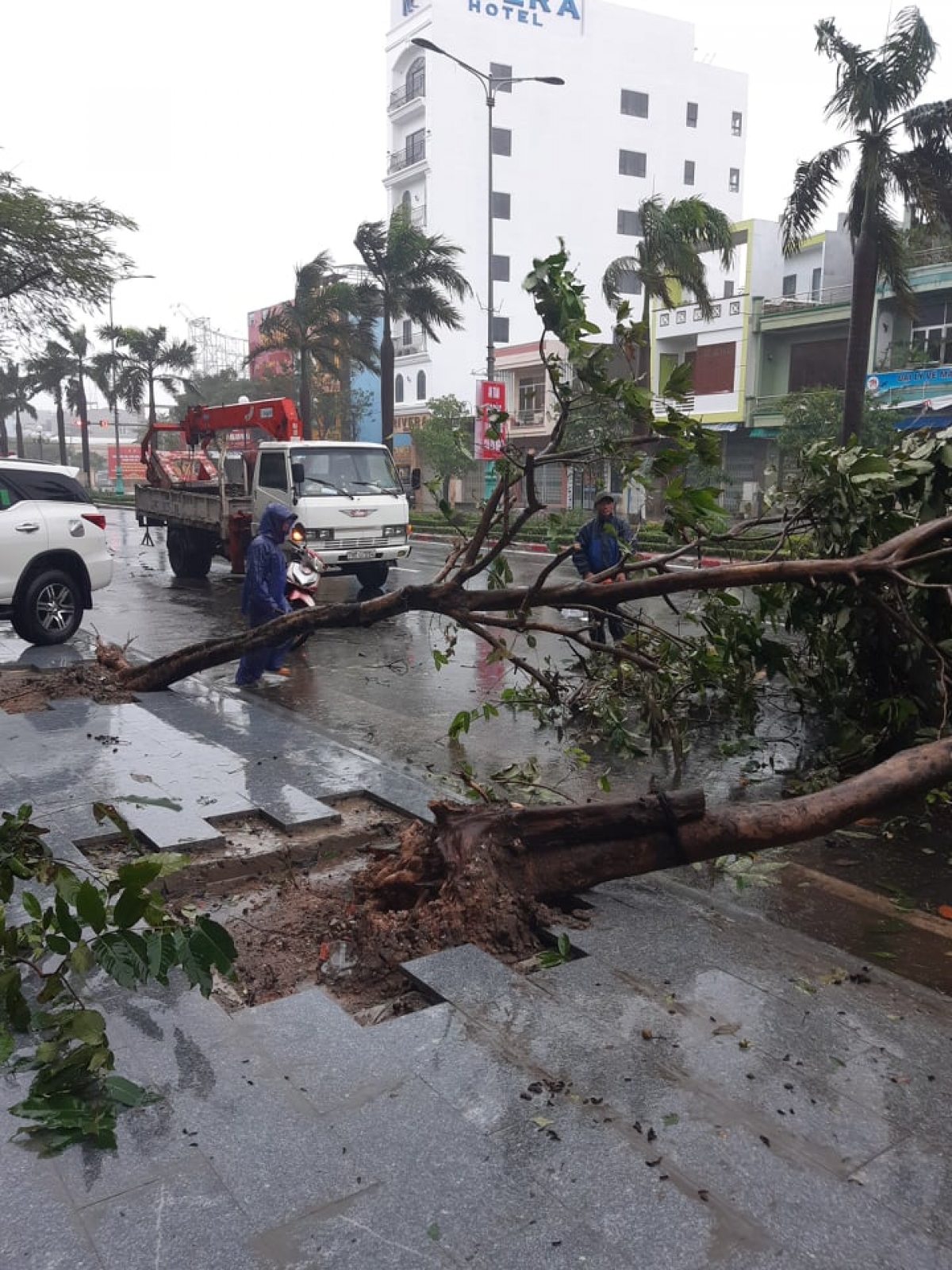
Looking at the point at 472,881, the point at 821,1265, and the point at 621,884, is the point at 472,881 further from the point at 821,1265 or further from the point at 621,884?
the point at 821,1265

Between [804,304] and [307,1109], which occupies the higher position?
[804,304]

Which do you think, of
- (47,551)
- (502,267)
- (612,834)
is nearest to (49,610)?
(47,551)

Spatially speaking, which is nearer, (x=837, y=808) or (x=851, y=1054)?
(x=851, y=1054)

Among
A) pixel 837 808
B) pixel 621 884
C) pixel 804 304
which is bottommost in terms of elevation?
pixel 621 884

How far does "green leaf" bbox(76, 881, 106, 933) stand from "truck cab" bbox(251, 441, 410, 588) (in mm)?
11556

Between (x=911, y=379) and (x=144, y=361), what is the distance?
116ft

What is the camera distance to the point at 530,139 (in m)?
60.4

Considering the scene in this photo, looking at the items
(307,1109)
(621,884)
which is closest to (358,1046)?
(307,1109)

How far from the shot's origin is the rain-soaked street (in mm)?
4523

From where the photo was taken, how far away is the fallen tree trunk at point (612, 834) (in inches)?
166

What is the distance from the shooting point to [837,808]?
4238 mm

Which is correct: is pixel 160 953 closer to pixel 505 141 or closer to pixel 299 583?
pixel 299 583

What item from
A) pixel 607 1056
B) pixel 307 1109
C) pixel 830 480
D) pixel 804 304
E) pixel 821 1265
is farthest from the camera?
pixel 804 304

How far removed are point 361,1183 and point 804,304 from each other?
3628 centimetres
